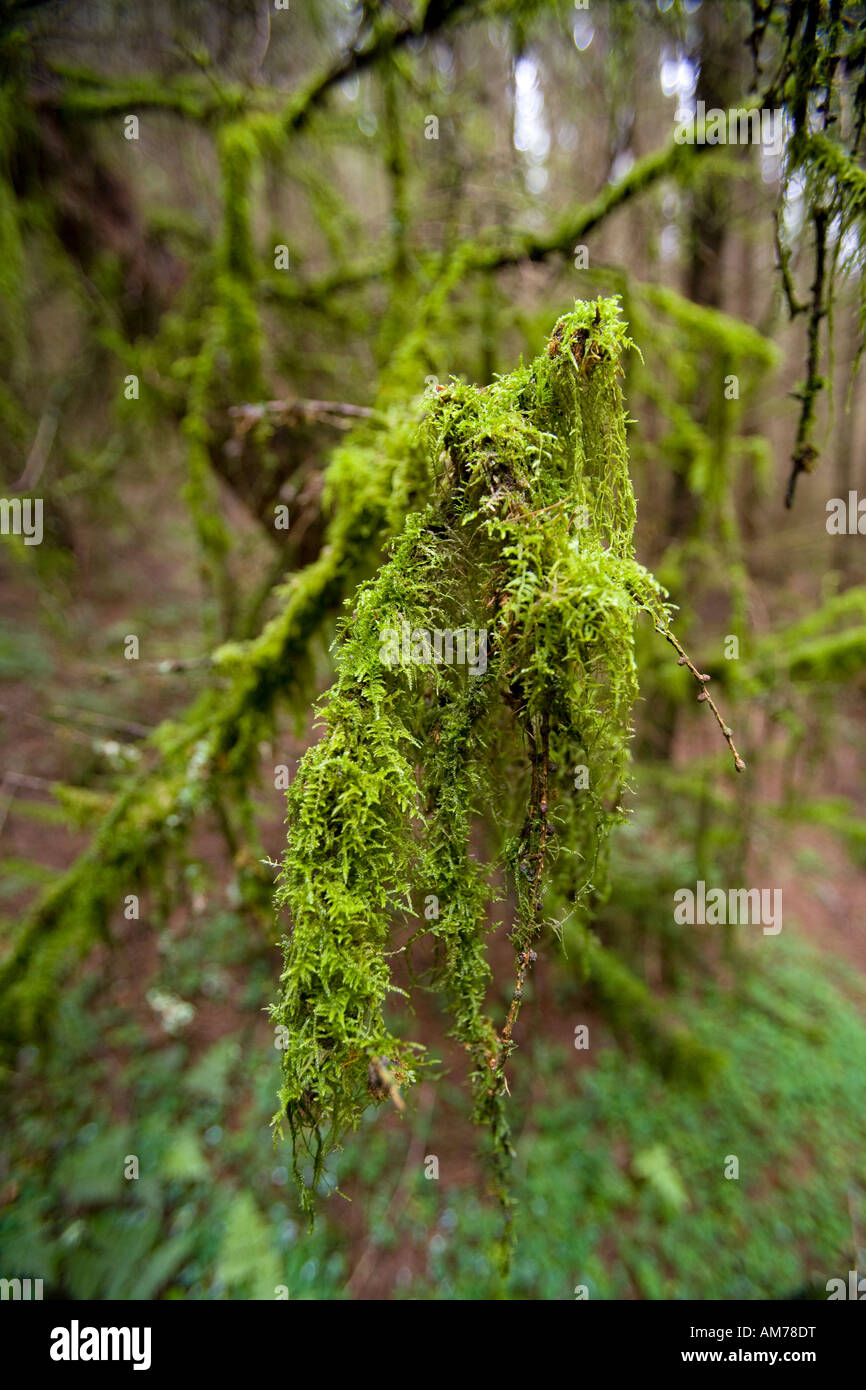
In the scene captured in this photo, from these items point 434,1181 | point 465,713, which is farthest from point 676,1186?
point 465,713

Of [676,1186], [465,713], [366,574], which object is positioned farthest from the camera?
[676,1186]

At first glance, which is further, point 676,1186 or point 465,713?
point 676,1186

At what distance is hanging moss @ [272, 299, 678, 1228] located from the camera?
38.6 inches

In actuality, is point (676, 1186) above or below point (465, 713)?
below

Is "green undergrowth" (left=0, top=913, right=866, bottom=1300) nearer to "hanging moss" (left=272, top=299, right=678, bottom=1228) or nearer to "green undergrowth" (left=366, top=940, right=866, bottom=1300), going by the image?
"green undergrowth" (left=366, top=940, right=866, bottom=1300)

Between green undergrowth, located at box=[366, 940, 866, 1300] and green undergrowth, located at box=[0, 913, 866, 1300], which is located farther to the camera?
green undergrowth, located at box=[366, 940, 866, 1300]

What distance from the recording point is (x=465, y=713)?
1130 millimetres

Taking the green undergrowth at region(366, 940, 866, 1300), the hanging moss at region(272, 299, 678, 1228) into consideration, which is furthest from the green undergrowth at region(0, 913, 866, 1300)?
the hanging moss at region(272, 299, 678, 1228)

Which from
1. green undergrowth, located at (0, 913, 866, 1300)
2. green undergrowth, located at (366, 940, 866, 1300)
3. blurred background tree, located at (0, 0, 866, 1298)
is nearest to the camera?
blurred background tree, located at (0, 0, 866, 1298)

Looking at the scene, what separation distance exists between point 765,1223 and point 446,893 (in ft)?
14.5

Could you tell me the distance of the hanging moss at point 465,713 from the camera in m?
0.98

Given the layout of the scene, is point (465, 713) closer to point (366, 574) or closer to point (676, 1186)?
point (366, 574)

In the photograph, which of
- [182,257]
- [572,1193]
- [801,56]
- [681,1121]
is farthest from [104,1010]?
[801,56]

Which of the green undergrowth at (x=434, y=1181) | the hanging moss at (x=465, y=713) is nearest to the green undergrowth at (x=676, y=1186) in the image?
the green undergrowth at (x=434, y=1181)
